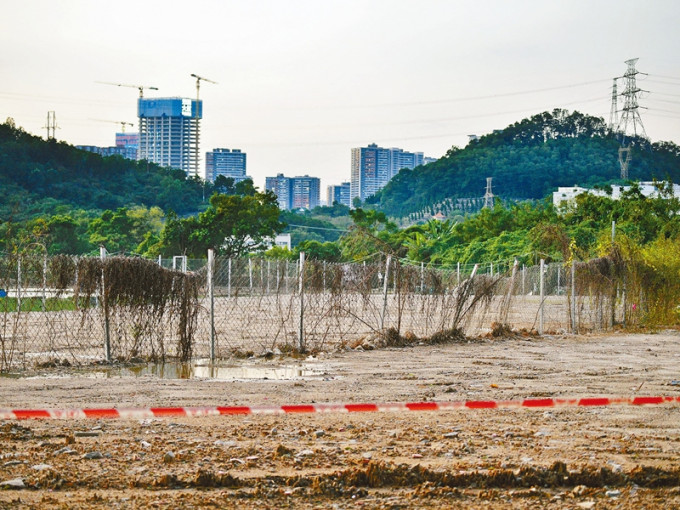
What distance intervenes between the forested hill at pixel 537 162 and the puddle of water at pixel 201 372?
98636 mm

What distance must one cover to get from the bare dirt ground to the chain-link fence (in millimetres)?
1424

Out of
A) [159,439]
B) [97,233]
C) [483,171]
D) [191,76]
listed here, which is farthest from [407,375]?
[191,76]

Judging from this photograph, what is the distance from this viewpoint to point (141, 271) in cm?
1345

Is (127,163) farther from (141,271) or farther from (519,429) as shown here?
(519,429)

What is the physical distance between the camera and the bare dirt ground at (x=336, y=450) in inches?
241

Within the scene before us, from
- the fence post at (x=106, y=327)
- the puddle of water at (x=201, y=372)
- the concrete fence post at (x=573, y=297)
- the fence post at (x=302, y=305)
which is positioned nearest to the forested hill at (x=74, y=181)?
the concrete fence post at (x=573, y=297)

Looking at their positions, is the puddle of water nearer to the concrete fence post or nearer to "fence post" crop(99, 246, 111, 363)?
"fence post" crop(99, 246, 111, 363)

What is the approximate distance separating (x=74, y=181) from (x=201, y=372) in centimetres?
7987

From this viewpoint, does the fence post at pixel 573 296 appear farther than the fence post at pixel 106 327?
Yes

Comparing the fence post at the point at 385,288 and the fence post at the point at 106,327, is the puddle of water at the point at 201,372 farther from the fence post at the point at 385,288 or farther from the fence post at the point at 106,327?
the fence post at the point at 385,288

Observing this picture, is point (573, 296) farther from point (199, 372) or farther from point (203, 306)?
point (199, 372)

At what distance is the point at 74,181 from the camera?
88.5 metres

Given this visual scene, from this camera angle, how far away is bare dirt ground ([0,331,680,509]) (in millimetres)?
6129

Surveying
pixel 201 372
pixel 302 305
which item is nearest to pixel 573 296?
pixel 302 305
